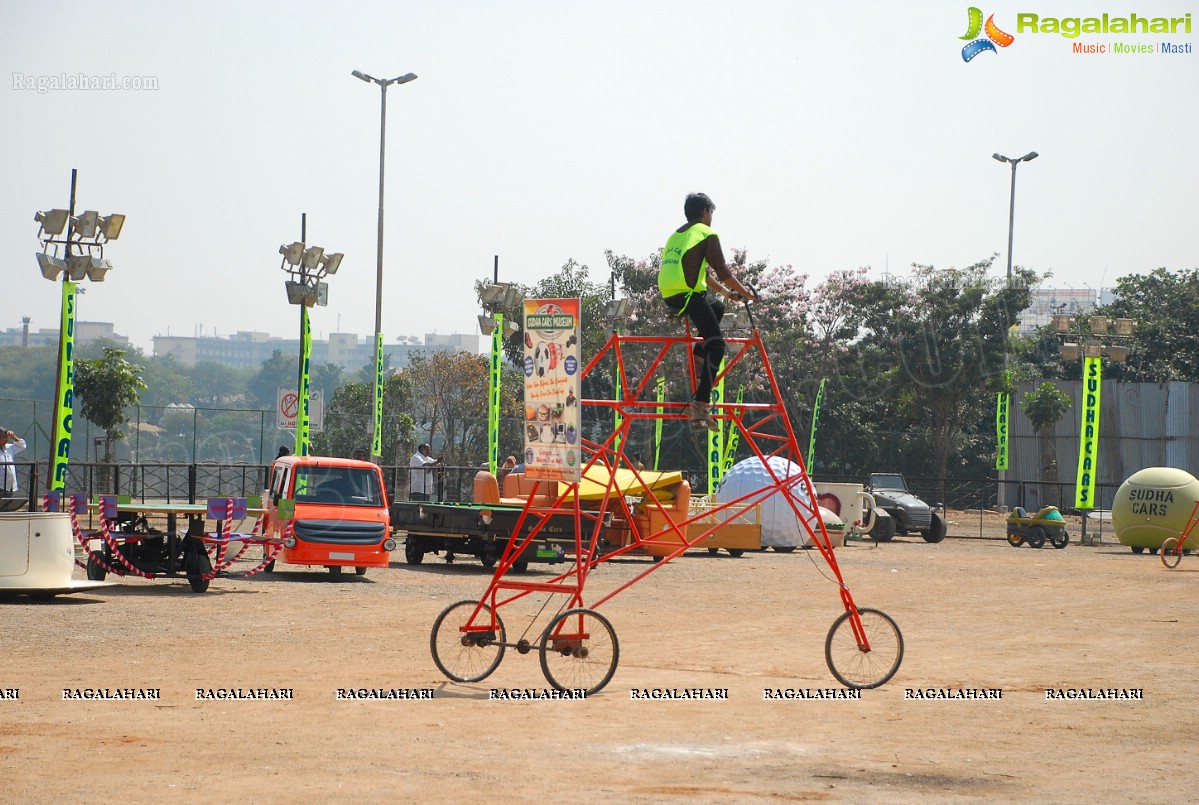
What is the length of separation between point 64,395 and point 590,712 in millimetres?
15959

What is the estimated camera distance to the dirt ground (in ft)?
24.6

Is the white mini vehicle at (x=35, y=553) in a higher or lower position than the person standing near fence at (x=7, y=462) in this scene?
lower

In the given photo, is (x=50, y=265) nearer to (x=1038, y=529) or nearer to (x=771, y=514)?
(x=771, y=514)

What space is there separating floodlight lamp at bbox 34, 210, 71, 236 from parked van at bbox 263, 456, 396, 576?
5.52 m

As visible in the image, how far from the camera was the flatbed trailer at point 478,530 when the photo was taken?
22281 millimetres

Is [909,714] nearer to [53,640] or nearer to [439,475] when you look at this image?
[53,640]

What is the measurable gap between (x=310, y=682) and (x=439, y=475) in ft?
68.5

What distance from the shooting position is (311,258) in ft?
91.6

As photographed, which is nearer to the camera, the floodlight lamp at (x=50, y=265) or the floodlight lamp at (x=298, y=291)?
the floodlight lamp at (x=50, y=265)

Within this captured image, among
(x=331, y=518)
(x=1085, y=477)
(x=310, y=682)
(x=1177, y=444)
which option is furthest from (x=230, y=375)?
(x=310, y=682)

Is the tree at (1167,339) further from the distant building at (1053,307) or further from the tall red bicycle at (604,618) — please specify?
the tall red bicycle at (604,618)

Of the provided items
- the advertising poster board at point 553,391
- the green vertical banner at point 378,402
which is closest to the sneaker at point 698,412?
the advertising poster board at point 553,391

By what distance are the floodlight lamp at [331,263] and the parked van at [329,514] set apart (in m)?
7.73

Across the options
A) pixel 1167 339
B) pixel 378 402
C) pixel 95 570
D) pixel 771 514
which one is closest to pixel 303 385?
pixel 378 402
